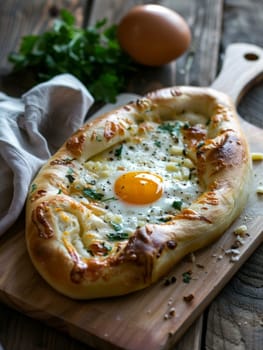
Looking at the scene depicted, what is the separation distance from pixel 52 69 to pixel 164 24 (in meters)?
0.93

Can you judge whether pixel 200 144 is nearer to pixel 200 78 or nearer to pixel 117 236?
pixel 117 236

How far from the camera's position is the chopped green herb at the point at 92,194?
3.67 meters

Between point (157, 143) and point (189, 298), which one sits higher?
point (157, 143)

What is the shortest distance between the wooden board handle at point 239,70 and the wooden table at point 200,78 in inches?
6.3

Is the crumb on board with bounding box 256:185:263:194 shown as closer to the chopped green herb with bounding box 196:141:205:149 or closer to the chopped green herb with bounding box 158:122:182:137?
the chopped green herb with bounding box 196:141:205:149

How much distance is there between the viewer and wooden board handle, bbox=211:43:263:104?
15.8ft

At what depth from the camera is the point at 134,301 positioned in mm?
3225

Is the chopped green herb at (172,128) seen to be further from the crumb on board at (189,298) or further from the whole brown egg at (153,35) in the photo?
the crumb on board at (189,298)

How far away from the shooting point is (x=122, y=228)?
3.46 m

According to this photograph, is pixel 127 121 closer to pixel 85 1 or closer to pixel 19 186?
pixel 19 186

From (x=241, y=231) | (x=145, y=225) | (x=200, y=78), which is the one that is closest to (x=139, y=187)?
(x=145, y=225)

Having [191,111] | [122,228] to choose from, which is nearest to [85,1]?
[191,111]

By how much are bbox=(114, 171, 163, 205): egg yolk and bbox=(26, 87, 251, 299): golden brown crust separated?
176 millimetres

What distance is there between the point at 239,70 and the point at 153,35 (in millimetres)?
709
